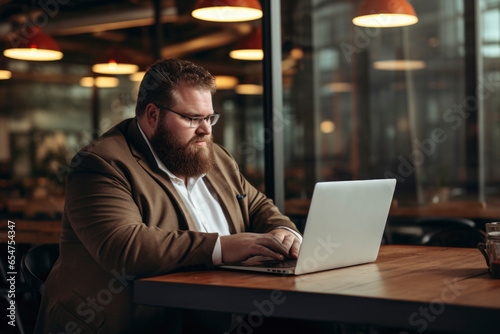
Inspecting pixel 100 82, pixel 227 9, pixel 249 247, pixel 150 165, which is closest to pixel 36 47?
pixel 227 9

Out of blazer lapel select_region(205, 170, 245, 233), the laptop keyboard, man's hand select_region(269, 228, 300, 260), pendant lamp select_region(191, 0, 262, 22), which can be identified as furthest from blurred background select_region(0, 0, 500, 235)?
the laptop keyboard

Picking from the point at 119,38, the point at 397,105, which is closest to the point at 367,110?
the point at 397,105

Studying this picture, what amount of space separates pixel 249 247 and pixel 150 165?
53 cm

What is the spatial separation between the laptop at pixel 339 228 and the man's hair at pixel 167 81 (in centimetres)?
70

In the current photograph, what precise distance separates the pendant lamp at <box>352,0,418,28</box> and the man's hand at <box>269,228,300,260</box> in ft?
6.47

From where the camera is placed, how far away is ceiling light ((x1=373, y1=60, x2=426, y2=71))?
6.73 metres

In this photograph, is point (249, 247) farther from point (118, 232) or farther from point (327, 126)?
point (327, 126)

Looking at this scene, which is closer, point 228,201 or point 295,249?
point 295,249

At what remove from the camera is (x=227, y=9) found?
3.59m

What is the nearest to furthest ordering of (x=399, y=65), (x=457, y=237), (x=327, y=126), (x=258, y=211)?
(x=258, y=211) → (x=457, y=237) → (x=399, y=65) → (x=327, y=126)

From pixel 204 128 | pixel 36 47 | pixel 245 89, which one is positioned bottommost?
pixel 204 128

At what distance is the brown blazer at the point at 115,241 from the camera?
1.79 m

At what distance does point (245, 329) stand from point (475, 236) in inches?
47.4

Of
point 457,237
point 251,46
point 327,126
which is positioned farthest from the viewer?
point 327,126
